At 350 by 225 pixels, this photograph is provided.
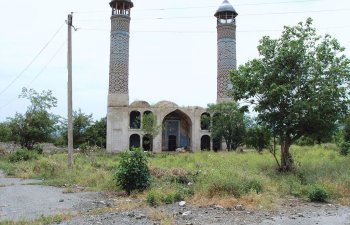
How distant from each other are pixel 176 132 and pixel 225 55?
10.7 m

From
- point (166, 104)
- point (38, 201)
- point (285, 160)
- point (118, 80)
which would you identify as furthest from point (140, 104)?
point (38, 201)

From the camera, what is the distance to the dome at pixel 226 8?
46.9 m

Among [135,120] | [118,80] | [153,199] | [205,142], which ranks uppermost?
[118,80]

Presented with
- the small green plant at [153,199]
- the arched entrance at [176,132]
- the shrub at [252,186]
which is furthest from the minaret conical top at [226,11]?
the small green plant at [153,199]

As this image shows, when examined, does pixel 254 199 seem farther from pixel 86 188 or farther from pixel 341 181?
pixel 86 188

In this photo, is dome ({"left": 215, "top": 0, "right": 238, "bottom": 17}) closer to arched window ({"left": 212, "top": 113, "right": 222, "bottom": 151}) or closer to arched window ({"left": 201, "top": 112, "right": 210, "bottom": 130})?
arched window ({"left": 201, "top": 112, "right": 210, "bottom": 130})

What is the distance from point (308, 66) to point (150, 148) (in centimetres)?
3126

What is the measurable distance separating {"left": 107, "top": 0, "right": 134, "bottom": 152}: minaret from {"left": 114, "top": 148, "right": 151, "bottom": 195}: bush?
31.2 m

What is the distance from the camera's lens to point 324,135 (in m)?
17.3

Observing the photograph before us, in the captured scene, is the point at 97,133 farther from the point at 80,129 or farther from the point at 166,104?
the point at 166,104

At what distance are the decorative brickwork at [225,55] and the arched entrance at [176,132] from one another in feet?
18.8

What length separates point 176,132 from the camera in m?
49.4

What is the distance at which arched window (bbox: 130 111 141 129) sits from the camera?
45.6 m

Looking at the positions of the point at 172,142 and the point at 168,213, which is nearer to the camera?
the point at 168,213
